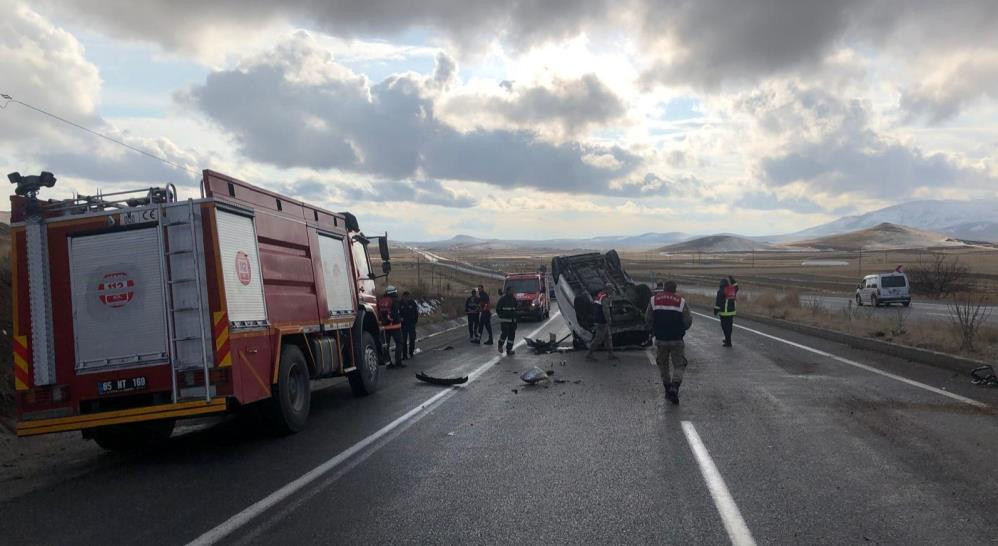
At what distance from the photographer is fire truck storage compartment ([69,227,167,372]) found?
7922 mm

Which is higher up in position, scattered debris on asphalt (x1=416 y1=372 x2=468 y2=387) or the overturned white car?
the overturned white car

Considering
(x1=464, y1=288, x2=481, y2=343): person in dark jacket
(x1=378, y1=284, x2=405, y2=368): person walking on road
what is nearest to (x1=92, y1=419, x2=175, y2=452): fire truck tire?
(x1=378, y1=284, x2=405, y2=368): person walking on road

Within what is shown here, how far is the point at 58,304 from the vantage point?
8000mm

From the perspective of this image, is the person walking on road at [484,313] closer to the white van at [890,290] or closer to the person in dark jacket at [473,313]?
the person in dark jacket at [473,313]

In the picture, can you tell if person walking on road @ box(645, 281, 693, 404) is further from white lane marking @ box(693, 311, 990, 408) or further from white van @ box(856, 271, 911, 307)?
white van @ box(856, 271, 911, 307)

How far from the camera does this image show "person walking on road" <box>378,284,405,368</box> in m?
16.9

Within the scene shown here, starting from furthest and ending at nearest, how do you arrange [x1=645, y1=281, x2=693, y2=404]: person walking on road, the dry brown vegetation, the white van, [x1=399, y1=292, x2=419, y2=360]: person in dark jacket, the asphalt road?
the white van → [x1=399, y1=292, x2=419, y2=360]: person in dark jacket → the dry brown vegetation → [x1=645, y1=281, x2=693, y2=404]: person walking on road → the asphalt road

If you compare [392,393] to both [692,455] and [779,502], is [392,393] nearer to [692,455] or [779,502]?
[692,455]

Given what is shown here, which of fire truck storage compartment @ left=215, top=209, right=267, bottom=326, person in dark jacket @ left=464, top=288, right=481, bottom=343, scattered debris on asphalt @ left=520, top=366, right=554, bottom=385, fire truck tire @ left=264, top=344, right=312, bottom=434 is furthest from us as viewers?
person in dark jacket @ left=464, top=288, right=481, bottom=343

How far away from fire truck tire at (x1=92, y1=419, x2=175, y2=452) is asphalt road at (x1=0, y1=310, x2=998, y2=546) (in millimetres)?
251

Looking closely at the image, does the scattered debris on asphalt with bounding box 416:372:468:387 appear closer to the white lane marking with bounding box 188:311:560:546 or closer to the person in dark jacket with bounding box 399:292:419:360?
the white lane marking with bounding box 188:311:560:546

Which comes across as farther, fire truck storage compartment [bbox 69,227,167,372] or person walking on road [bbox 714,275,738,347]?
person walking on road [bbox 714,275,738,347]

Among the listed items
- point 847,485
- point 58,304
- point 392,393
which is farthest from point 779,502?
point 392,393

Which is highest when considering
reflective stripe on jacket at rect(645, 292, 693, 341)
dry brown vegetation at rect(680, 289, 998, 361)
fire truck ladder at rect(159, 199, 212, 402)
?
fire truck ladder at rect(159, 199, 212, 402)
